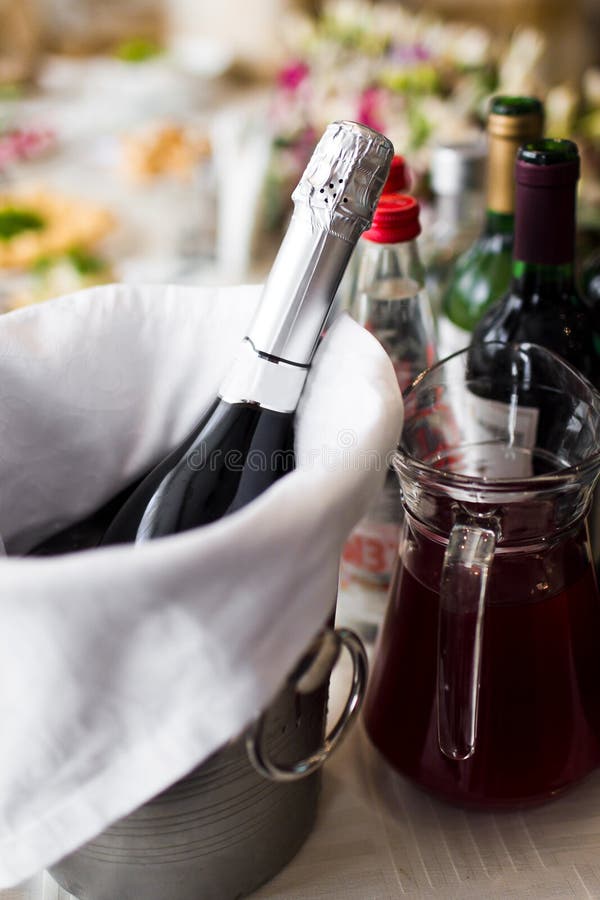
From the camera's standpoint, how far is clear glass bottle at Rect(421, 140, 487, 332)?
0.65 meters

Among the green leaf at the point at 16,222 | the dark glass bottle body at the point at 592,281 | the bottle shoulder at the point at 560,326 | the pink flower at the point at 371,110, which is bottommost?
the green leaf at the point at 16,222

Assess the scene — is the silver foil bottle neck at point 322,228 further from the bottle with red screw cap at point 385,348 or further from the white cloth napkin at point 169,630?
the bottle with red screw cap at point 385,348

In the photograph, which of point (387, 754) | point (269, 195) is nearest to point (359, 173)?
point (387, 754)

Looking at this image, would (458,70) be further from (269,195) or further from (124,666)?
(124,666)

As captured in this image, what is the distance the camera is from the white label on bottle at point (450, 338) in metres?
0.51

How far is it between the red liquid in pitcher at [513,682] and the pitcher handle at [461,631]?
0.02 m

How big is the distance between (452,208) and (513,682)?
0.45 m

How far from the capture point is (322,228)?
29 cm

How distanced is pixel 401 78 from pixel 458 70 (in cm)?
9

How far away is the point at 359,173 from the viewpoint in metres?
0.28

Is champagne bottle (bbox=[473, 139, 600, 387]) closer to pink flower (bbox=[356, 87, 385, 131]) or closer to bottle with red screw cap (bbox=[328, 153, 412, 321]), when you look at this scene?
bottle with red screw cap (bbox=[328, 153, 412, 321])

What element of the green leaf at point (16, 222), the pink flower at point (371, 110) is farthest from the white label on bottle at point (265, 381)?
the green leaf at point (16, 222)

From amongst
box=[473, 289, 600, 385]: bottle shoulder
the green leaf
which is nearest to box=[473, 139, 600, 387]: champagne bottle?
box=[473, 289, 600, 385]: bottle shoulder

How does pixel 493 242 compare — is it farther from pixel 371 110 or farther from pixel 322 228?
pixel 371 110
